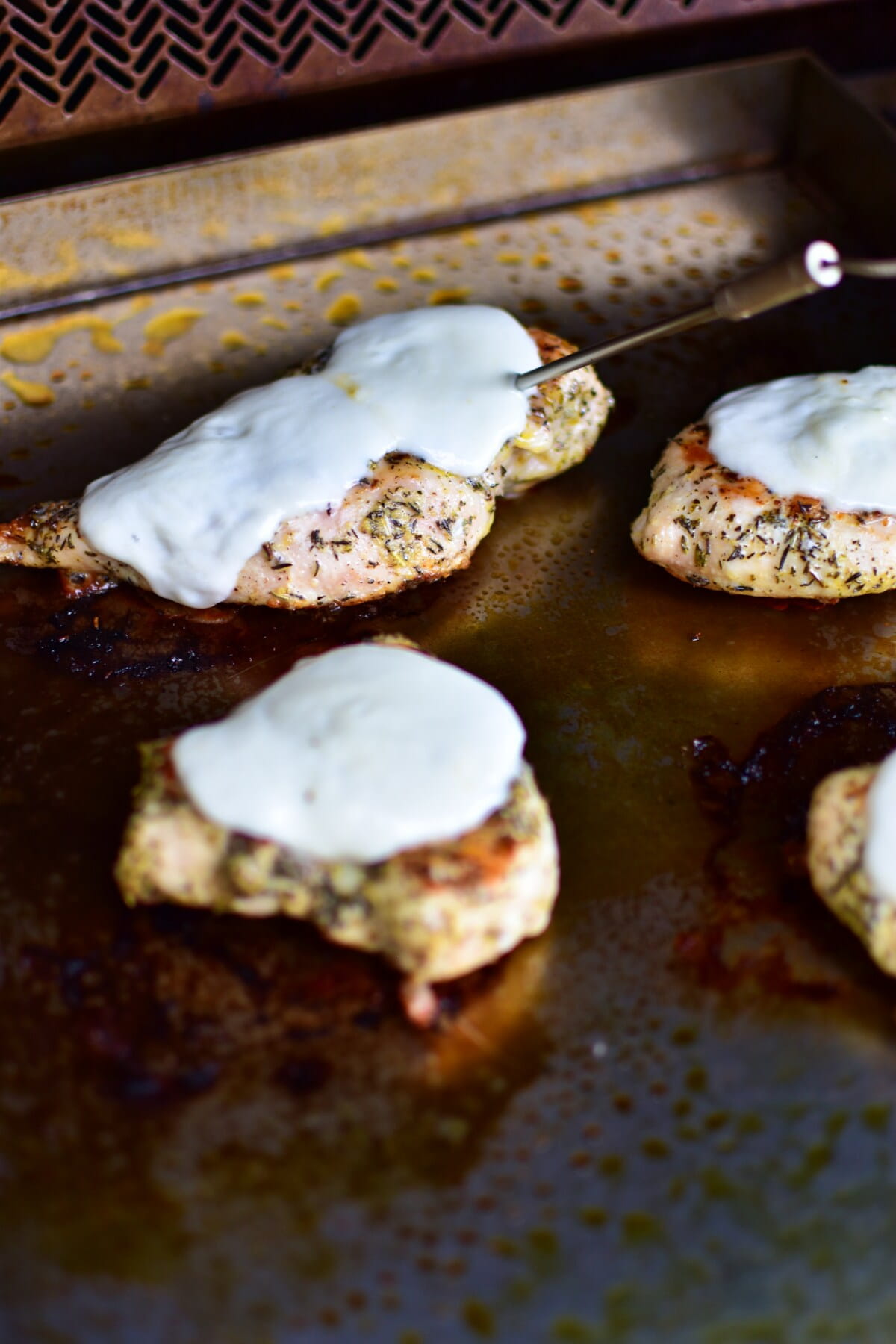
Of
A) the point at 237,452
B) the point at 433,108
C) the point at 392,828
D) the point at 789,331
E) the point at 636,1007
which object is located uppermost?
the point at 433,108

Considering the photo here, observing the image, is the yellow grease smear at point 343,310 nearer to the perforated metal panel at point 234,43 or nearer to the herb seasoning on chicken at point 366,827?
the perforated metal panel at point 234,43

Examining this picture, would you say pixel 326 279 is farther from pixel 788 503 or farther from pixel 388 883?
pixel 388 883

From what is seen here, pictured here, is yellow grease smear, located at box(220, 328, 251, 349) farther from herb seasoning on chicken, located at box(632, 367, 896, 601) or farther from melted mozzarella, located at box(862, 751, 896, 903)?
melted mozzarella, located at box(862, 751, 896, 903)

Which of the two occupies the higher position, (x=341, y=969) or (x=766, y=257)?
(x=766, y=257)

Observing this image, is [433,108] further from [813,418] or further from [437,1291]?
[437,1291]

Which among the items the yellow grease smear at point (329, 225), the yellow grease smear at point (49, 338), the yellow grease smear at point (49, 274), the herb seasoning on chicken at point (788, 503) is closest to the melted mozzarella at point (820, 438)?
the herb seasoning on chicken at point (788, 503)

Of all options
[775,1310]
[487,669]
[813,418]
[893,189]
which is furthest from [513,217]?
[775,1310]

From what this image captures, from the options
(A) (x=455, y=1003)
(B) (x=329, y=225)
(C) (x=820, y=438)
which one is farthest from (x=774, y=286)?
(B) (x=329, y=225)
